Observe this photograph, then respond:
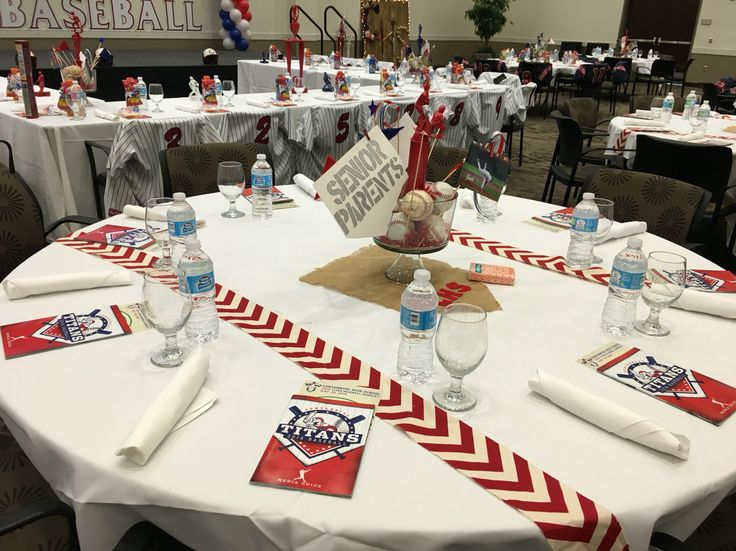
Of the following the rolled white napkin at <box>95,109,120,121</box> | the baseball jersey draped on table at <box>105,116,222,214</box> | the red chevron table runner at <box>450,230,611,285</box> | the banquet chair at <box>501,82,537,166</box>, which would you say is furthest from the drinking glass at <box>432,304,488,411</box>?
the banquet chair at <box>501,82,537,166</box>

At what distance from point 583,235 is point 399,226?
2.08 feet

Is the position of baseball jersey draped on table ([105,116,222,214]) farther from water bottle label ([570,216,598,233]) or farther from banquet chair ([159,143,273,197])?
water bottle label ([570,216,598,233])

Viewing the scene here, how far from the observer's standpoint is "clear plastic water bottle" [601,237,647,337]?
1299 mm

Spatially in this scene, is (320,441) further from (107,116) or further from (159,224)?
(107,116)

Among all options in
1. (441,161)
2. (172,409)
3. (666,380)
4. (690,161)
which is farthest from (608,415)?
(690,161)

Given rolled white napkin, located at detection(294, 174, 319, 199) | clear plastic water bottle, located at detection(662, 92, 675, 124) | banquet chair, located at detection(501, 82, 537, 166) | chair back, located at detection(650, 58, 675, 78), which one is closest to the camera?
rolled white napkin, located at detection(294, 174, 319, 199)

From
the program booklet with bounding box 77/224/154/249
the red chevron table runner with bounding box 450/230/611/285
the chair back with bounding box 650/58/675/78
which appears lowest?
the red chevron table runner with bounding box 450/230/611/285

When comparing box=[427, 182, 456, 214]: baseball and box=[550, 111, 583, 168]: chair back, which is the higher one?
box=[427, 182, 456, 214]: baseball

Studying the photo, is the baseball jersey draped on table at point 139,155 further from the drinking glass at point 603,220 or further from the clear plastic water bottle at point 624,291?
the clear plastic water bottle at point 624,291

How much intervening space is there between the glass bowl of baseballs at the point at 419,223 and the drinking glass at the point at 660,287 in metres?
0.47

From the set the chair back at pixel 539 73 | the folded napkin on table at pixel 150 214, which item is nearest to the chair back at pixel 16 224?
the folded napkin on table at pixel 150 214

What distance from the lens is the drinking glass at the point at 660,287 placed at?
1303mm

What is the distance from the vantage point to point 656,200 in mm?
2309

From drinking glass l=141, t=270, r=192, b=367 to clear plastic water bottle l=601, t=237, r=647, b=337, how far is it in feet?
2.91
